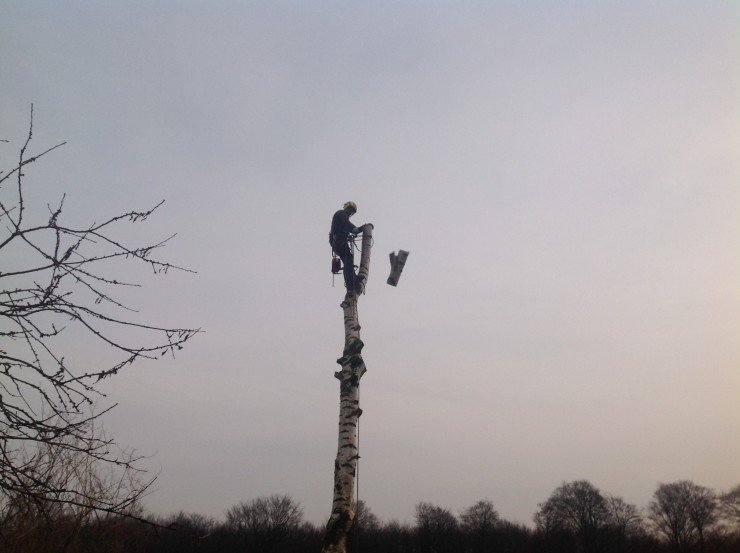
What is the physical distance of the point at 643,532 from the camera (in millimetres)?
76875

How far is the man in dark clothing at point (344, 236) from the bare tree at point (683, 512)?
3383 inches

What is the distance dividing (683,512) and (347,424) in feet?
306

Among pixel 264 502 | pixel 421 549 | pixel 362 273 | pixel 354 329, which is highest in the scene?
pixel 362 273

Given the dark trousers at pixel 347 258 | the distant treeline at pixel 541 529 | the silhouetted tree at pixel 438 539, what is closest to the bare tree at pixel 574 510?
the distant treeline at pixel 541 529

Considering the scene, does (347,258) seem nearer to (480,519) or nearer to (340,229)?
(340,229)

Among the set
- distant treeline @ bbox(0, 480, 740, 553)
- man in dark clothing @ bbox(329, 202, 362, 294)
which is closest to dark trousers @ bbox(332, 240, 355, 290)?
man in dark clothing @ bbox(329, 202, 362, 294)

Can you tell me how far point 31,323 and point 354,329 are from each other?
14.6 feet

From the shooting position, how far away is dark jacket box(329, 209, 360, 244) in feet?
26.2

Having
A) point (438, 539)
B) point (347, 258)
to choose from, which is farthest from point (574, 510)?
point (347, 258)

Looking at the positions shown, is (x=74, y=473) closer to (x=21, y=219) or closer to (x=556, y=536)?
(x=21, y=219)

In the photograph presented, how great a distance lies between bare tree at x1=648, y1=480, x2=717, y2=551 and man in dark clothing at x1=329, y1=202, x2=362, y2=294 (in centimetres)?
8593

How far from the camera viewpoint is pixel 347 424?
5.98 m

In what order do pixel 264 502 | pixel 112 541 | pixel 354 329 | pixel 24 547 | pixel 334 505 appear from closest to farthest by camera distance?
pixel 334 505
pixel 354 329
pixel 24 547
pixel 112 541
pixel 264 502

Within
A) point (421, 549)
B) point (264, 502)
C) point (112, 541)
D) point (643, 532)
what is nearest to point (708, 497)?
point (643, 532)
